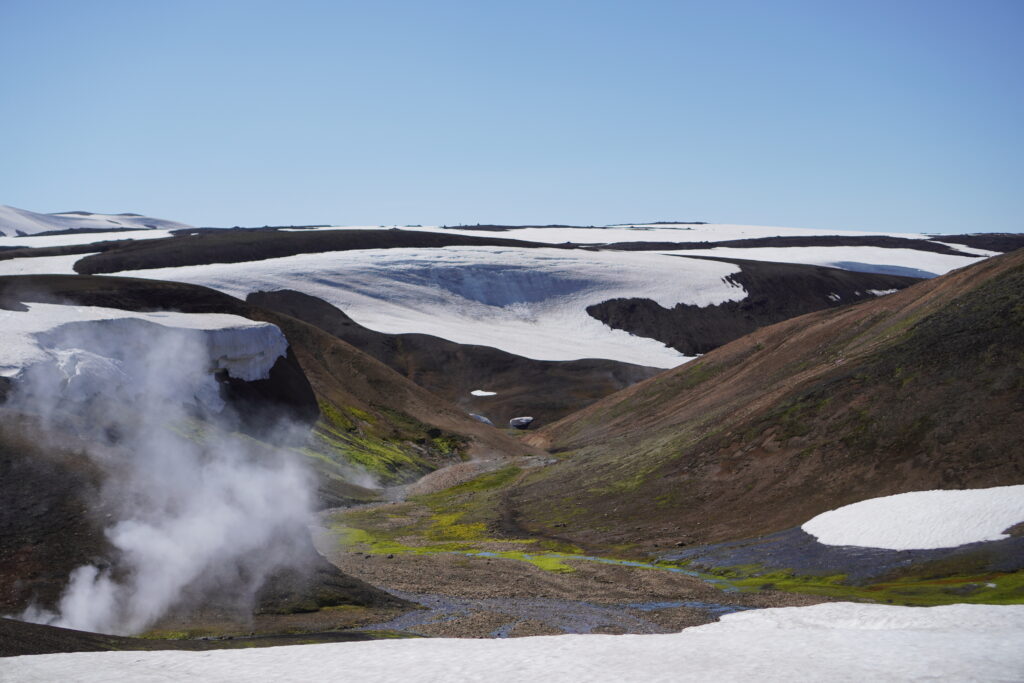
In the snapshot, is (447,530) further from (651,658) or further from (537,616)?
(651,658)

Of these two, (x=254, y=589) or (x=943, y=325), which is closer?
(x=254, y=589)

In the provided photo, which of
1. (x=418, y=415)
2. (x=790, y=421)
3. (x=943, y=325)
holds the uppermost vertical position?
(x=943, y=325)

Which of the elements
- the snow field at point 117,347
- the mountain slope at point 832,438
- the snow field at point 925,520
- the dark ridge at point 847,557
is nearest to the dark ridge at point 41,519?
the snow field at point 117,347

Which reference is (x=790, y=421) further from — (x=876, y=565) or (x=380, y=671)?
(x=380, y=671)

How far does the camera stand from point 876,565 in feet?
145

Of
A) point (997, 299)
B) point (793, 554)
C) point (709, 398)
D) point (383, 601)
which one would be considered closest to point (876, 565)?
point (793, 554)

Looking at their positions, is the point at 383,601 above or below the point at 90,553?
below

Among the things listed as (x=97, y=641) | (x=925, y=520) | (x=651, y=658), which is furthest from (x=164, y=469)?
(x=925, y=520)

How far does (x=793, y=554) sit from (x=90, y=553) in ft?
108

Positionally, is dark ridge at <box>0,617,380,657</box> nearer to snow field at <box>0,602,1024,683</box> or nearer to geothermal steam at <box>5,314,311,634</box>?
snow field at <box>0,602,1024,683</box>

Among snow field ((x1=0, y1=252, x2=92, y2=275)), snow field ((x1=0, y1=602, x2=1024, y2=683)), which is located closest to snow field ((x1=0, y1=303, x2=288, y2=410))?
snow field ((x1=0, y1=602, x2=1024, y2=683))

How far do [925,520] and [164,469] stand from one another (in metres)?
39.2

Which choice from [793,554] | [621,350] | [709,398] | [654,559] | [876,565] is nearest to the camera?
[876,565]

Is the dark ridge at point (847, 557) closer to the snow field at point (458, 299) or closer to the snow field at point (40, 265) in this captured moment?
the snow field at point (458, 299)
